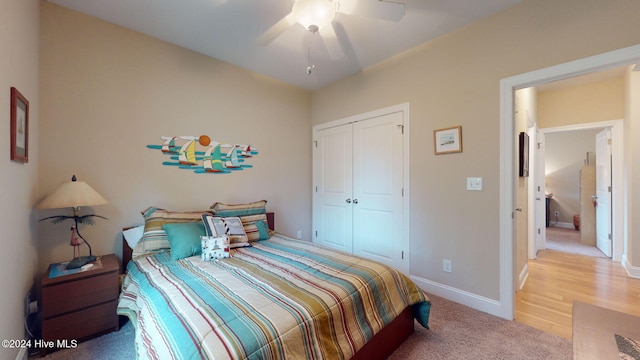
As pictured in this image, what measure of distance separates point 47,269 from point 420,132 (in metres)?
3.60

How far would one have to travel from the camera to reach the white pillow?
2306mm

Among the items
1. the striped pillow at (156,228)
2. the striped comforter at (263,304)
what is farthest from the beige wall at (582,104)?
the striped pillow at (156,228)

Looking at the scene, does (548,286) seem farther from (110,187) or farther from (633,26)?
(110,187)

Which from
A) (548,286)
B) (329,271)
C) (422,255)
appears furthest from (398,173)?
(548,286)

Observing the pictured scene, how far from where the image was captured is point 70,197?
183 centimetres

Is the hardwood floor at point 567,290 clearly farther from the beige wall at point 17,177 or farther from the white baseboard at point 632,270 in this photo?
the beige wall at point 17,177

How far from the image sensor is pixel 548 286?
2.80 metres

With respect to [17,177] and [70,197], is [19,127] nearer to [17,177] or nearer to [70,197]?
[17,177]

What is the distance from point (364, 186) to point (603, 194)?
385 cm

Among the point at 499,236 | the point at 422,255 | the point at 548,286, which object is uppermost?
the point at 499,236

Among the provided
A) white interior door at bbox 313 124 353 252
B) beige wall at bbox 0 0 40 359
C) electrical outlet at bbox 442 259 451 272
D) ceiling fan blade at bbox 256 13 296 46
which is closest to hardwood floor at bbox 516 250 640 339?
electrical outlet at bbox 442 259 451 272

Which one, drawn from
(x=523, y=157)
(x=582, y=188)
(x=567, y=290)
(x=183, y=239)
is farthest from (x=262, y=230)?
(x=582, y=188)

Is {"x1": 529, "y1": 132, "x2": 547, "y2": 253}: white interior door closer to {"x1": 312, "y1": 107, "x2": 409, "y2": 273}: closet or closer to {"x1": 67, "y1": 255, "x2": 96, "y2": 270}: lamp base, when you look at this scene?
{"x1": 312, "y1": 107, "x2": 409, "y2": 273}: closet

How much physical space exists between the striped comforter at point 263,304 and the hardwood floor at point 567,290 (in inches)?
46.0
